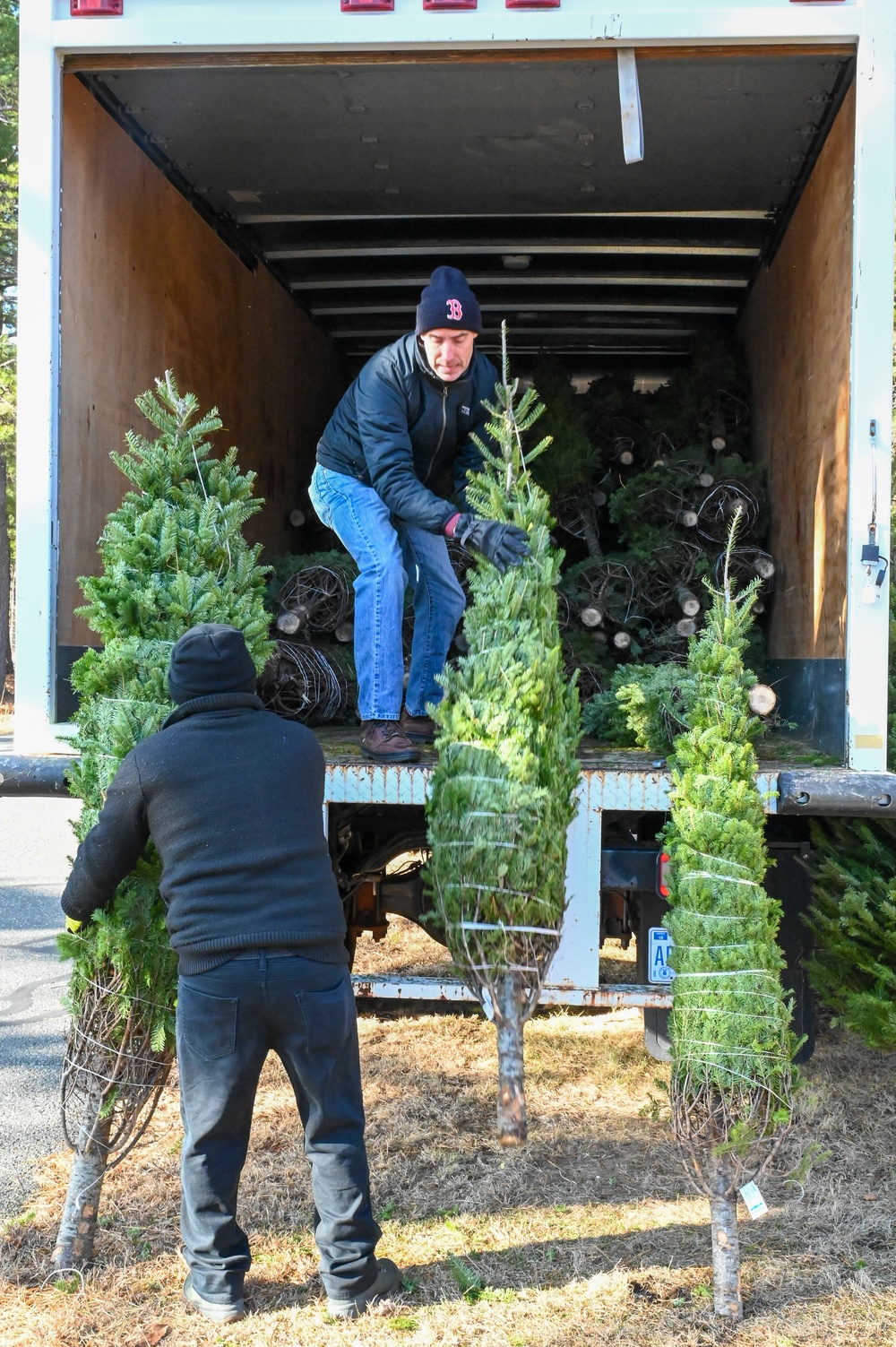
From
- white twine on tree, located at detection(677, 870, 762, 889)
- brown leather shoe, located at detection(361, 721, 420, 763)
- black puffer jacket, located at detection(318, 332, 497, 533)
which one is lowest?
white twine on tree, located at detection(677, 870, 762, 889)

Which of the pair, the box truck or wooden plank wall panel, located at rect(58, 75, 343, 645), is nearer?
the box truck

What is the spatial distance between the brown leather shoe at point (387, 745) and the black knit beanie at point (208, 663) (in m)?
0.78

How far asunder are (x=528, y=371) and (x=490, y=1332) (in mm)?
5518

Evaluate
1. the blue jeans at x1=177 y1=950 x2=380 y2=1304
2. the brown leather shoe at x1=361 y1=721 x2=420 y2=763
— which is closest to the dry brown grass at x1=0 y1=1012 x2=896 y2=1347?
the blue jeans at x1=177 y1=950 x2=380 y2=1304

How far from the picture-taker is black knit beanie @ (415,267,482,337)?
3672mm

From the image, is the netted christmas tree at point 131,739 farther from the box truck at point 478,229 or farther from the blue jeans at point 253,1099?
the box truck at point 478,229

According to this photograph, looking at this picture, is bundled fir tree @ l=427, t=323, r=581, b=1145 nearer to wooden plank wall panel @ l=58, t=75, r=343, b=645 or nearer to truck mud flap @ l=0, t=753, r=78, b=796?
truck mud flap @ l=0, t=753, r=78, b=796

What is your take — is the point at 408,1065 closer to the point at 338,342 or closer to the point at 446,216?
the point at 446,216

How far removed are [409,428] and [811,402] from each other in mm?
1627

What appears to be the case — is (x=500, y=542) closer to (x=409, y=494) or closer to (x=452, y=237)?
(x=409, y=494)

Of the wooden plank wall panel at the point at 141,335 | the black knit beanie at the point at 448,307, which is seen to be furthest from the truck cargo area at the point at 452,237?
the black knit beanie at the point at 448,307

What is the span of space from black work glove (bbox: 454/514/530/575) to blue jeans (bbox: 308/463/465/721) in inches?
24.1

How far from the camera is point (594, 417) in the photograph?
6.74 metres

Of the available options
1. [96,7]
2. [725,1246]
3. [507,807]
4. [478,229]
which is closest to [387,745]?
[507,807]
